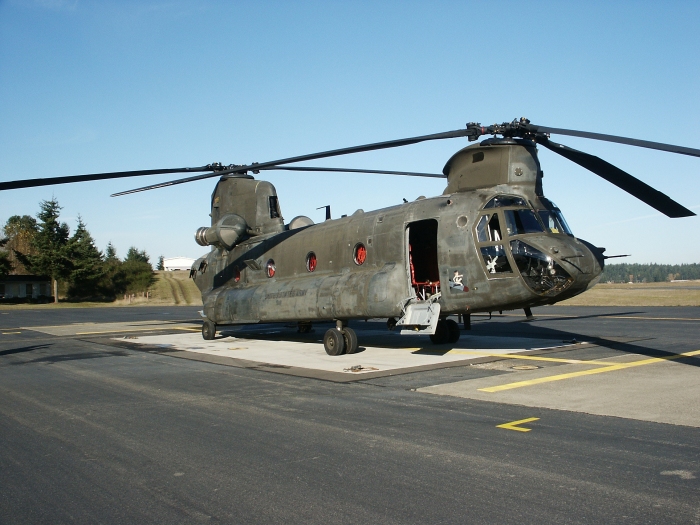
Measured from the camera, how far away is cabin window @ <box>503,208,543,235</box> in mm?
12984

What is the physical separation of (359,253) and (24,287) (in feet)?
214

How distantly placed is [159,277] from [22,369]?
248 ft

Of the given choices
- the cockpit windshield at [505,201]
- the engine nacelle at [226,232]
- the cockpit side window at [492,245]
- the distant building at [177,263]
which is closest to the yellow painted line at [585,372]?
the cockpit side window at [492,245]

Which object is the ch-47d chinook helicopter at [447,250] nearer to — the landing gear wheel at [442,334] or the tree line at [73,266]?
the landing gear wheel at [442,334]

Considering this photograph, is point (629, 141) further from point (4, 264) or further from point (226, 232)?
point (4, 264)

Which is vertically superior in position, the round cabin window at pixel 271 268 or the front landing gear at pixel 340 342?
the round cabin window at pixel 271 268

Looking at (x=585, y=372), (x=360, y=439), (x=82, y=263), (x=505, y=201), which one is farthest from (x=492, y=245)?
(x=82, y=263)

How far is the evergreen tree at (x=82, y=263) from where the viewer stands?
6550cm

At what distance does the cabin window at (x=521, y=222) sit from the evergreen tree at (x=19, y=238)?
63650 mm

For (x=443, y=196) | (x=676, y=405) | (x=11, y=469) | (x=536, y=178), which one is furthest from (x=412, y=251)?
(x=11, y=469)

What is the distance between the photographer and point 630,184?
12047 mm

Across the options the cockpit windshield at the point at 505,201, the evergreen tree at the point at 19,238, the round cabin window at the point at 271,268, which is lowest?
the round cabin window at the point at 271,268

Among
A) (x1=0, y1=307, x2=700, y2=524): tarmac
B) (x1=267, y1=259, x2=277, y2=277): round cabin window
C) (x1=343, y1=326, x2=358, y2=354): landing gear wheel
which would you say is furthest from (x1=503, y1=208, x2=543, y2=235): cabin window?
Result: (x1=267, y1=259, x2=277, y2=277): round cabin window

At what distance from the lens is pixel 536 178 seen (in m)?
14.0
